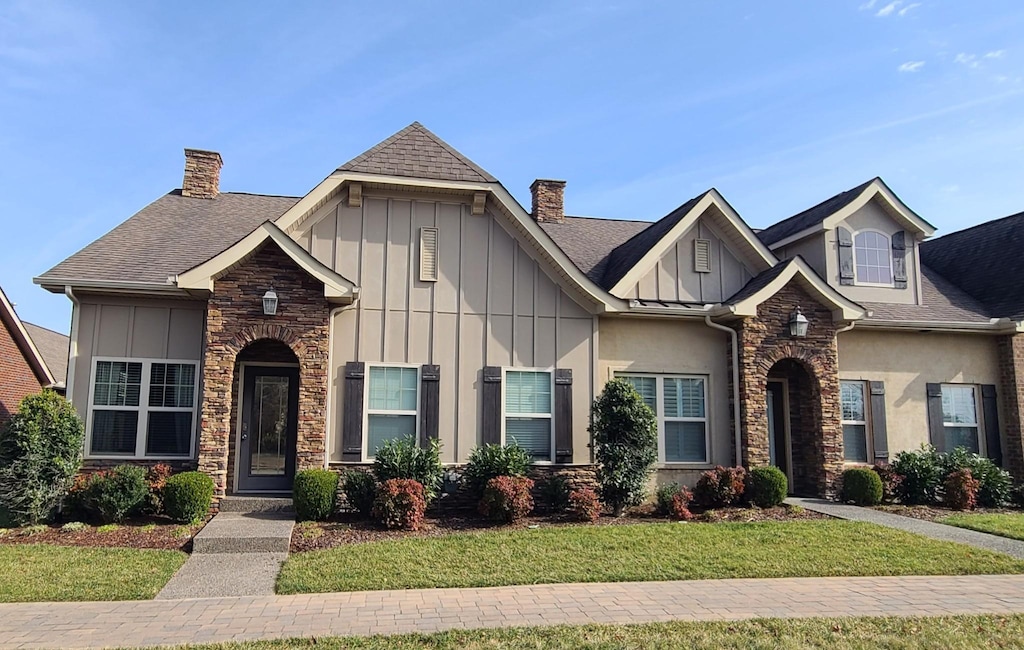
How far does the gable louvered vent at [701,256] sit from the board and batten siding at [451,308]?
8.46 ft

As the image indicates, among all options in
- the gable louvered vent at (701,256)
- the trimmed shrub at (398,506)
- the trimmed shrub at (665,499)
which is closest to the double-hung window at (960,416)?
the gable louvered vent at (701,256)

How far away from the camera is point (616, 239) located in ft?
56.7

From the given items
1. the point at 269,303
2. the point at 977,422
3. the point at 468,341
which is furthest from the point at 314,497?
the point at 977,422

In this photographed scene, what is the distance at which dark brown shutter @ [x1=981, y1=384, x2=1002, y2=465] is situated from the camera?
49.2 feet

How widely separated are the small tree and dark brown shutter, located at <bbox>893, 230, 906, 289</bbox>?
23.9ft

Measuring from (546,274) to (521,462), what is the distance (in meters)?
3.45

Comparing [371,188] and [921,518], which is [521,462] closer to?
[371,188]

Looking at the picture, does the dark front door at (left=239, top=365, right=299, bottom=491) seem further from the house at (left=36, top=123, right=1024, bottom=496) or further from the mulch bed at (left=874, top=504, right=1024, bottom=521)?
the mulch bed at (left=874, top=504, right=1024, bottom=521)

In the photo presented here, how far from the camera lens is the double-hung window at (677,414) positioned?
13562 mm

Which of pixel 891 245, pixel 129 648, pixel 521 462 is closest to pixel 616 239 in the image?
pixel 891 245

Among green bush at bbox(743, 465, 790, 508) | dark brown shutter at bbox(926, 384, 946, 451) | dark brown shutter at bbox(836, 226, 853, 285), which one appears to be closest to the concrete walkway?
green bush at bbox(743, 465, 790, 508)

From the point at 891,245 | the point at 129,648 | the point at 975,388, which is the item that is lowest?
the point at 129,648

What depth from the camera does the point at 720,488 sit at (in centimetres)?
1223

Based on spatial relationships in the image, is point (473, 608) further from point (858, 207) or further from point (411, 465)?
point (858, 207)
